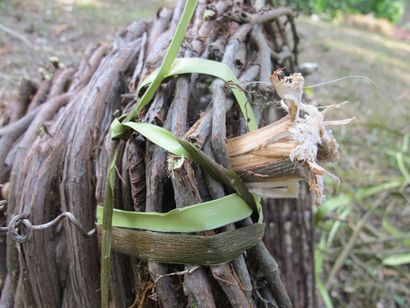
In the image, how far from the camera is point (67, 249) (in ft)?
1.67

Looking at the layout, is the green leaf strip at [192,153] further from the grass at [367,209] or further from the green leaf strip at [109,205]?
the grass at [367,209]

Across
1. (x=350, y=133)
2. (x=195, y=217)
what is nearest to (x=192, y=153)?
(x=195, y=217)

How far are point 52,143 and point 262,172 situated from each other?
252 millimetres

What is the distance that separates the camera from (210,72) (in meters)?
0.47

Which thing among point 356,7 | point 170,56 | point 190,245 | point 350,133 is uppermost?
point 170,56

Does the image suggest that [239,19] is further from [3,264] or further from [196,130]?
[3,264]

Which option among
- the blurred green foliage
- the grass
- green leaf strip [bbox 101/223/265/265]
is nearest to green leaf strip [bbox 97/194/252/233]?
green leaf strip [bbox 101/223/265/265]

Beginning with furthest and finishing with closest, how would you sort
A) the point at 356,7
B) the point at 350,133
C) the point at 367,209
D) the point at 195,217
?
1. the point at 356,7
2. the point at 350,133
3. the point at 367,209
4. the point at 195,217

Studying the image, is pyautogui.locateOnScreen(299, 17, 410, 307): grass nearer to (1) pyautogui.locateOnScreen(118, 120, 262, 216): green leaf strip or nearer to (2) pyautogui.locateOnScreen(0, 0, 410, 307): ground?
(2) pyautogui.locateOnScreen(0, 0, 410, 307): ground

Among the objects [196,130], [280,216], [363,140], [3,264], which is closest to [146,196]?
[196,130]

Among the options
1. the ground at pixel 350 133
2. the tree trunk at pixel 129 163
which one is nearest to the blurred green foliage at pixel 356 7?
the ground at pixel 350 133

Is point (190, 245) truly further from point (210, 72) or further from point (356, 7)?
point (356, 7)

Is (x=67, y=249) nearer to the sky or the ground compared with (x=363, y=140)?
nearer to the sky

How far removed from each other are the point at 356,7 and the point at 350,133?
4983 millimetres
